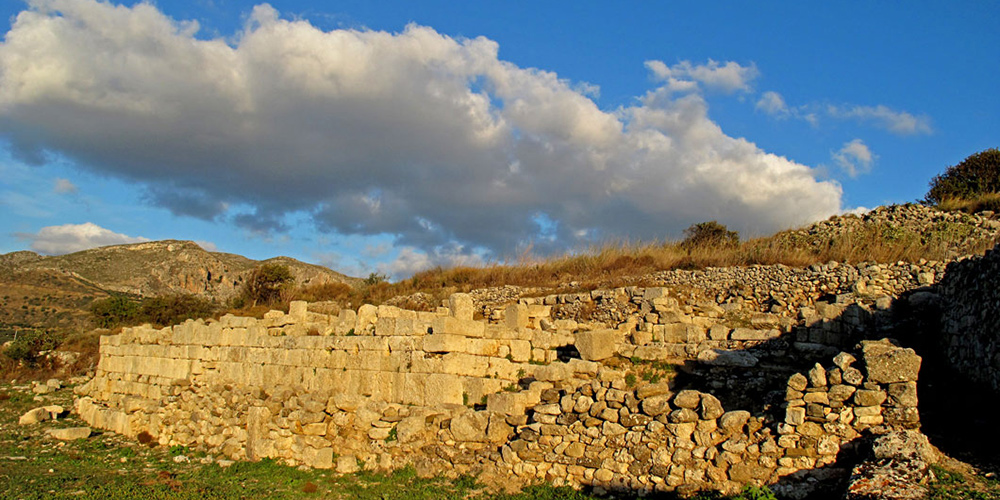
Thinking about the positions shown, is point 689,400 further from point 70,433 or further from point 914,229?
point 914,229

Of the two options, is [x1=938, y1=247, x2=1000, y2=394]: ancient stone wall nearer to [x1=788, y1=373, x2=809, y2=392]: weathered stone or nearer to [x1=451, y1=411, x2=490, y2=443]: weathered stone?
[x1=788, y1=373, x2=809, y2=392]: weathered stone

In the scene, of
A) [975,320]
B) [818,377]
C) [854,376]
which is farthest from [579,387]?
[975,320]

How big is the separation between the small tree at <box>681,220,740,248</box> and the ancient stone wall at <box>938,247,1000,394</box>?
529 inches

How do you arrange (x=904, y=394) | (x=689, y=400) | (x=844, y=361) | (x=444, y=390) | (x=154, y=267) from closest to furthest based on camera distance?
(x=904, y=394) → (x=844, y=361) → (x=689, y=400) → (x=444, y=390) → (x=154, y=267)

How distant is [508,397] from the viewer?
9539 millimetres

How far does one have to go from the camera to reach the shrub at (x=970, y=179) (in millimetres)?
27734

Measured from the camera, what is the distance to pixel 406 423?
1003cm

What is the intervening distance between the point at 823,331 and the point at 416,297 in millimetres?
15494

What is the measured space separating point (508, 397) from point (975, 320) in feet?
23.5

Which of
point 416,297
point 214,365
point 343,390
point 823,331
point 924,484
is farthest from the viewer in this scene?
point 416,297

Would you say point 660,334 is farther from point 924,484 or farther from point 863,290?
point 924,484

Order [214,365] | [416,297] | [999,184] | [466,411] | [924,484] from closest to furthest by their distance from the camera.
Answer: [924,484], [466,411], [214,365], [416,297], [999,184]

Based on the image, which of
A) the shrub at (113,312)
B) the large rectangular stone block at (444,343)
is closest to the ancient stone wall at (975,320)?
the large rectangular stone block at (444,343)

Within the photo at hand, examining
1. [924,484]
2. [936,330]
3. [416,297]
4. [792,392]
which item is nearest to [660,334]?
[936,330]
